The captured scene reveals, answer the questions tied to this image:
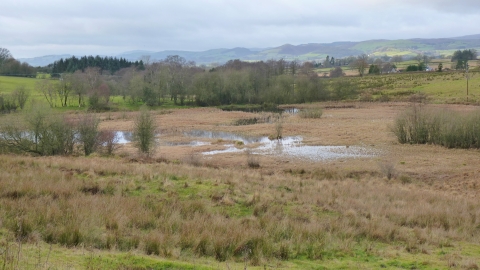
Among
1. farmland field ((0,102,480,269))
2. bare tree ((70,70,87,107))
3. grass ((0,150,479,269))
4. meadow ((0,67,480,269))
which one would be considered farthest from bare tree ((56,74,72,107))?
grass ((0,150,479,269))

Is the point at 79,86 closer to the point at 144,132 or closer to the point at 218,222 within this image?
the point at 144,132

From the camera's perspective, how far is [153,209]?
10000mm

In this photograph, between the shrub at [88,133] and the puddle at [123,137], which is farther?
the puddle at [123,137]

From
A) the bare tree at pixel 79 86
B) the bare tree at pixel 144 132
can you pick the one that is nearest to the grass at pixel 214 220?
the bare tree at pixel 144 132

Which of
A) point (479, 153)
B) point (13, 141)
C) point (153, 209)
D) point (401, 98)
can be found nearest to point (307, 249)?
point (153, 209)

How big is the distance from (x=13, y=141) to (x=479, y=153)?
1415 inches


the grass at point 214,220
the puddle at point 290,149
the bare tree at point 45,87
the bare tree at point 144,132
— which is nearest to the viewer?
the grass at point 214,220

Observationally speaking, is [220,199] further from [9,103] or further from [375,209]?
[9,103]

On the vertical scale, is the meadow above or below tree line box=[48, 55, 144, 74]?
below

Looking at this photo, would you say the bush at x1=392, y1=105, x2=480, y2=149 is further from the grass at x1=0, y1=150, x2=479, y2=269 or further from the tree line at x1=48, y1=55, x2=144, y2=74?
the tree line at x1=48, y1=55, x2=144, y2=74

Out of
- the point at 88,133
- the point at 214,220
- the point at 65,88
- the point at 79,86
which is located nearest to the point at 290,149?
the point at 88,133

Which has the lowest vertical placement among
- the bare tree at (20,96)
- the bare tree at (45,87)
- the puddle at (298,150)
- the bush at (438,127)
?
the puddle at (298,150)

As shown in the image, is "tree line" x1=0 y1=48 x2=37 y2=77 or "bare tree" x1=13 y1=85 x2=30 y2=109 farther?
"tree line" x1=0 y1=48 x2=37 y2=77

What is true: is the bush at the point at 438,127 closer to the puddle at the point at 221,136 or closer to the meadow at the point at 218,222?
the meadow at the point at 218,222
